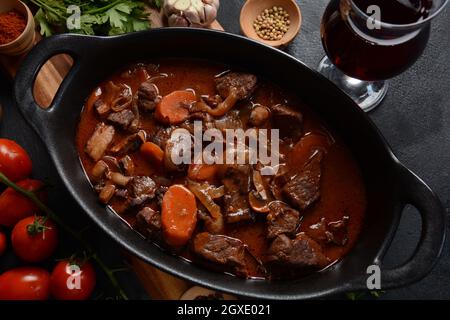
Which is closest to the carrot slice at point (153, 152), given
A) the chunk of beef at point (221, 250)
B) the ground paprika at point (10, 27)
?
the chunk of beef at point (221, 250)

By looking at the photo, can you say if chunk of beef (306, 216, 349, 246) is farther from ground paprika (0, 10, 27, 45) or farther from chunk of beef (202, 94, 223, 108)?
ground paprika (0, 10, 27, 45)

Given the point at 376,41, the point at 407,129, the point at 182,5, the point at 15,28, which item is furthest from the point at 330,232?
the point at 15,28

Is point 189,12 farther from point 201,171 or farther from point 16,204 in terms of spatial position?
point 16,204

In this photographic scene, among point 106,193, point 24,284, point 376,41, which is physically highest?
point 376,41

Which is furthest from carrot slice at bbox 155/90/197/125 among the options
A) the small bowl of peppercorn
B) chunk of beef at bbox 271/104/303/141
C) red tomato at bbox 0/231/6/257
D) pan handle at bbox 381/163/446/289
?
pan handle at bbox 381/163/446/289

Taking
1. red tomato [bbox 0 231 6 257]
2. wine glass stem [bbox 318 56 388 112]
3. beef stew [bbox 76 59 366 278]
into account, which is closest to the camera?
beef stew [bbox 76 59 366 278]

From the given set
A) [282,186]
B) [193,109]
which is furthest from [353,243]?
[193,109]
